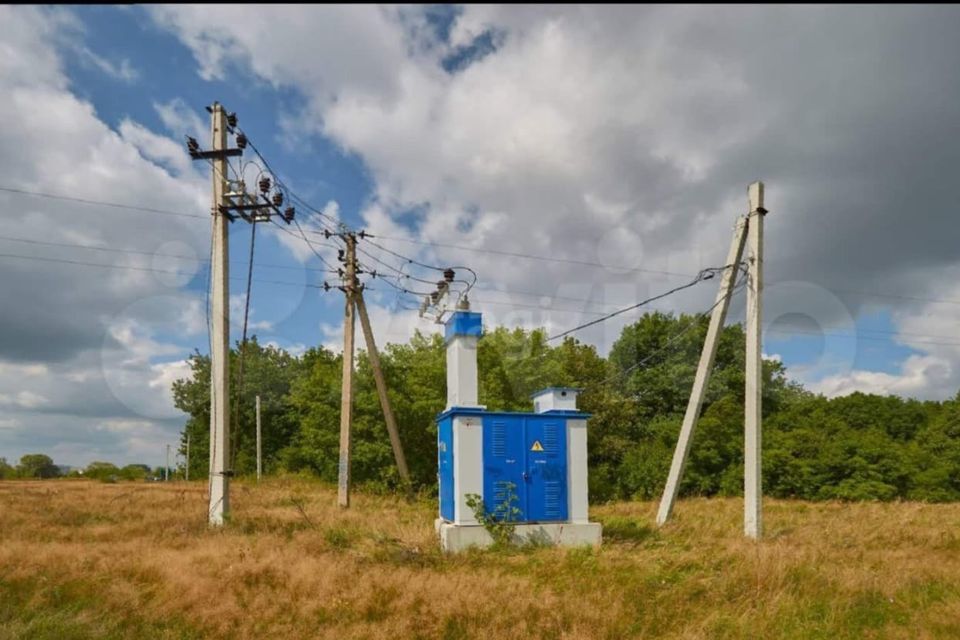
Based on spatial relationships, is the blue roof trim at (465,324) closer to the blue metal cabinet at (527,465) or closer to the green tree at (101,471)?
the blue metal cabinet at (527,465)

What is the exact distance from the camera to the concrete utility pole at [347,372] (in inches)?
730

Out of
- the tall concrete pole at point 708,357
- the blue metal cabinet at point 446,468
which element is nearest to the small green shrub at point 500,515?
the blue metal cabinet at point 446,468

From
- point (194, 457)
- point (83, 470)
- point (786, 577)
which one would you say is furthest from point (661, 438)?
point (83, 470)

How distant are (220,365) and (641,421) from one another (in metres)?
27.1

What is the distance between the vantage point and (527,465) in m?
12.0

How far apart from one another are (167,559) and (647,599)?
6.50 meters

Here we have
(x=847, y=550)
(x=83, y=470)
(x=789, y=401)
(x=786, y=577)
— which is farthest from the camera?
(x=83, y=470)

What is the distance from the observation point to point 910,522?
14.5 metres

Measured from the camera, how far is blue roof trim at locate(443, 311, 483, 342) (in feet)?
41.7

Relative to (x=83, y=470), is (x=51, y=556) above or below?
above

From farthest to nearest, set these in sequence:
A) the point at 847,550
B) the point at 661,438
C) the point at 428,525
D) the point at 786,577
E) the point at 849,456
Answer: the point at 661,438 < the point at 849,456 < the point at 428,525 < the point at 847,550 < the point at 786,577

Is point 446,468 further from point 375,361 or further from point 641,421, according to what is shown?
point 641,421

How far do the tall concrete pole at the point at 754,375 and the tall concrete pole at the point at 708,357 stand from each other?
317 millimetres

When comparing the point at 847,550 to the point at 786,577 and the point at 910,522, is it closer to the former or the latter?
the point at 786,577
